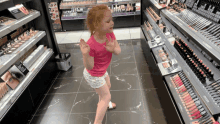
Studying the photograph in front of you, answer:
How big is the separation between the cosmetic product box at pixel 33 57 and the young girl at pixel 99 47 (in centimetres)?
144

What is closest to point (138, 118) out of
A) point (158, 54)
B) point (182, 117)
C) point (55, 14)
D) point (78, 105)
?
point (182, 117)

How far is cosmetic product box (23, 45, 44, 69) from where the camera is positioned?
2.82 metres

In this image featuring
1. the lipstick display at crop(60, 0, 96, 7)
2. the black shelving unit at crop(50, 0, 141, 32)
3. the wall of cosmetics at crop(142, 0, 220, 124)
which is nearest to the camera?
the wall of cosmetics at crop(142, 0, 220, 124)

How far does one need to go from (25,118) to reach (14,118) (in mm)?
265

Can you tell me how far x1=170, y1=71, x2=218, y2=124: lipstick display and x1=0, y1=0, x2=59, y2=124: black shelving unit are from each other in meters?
2.15

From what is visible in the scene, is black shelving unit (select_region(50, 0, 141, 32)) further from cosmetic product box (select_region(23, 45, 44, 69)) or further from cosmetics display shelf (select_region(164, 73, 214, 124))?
cosmetics display shelf (select_region(164, 73, 214, 124))

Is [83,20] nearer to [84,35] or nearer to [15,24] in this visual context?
[84,35]

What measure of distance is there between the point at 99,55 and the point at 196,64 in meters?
1.13

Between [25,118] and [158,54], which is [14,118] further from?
[158,54]

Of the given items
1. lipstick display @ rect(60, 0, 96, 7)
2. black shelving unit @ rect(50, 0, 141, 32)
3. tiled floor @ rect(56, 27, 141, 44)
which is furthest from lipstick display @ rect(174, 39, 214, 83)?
lipstick display @ rect(60, 0, 96, 7)

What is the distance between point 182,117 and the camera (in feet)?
5.91

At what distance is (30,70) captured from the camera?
2.81 meters

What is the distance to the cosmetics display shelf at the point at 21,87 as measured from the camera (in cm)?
209

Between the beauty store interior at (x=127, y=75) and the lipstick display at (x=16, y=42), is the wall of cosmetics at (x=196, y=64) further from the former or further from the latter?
the lipstick display at (x=16, y=42)
